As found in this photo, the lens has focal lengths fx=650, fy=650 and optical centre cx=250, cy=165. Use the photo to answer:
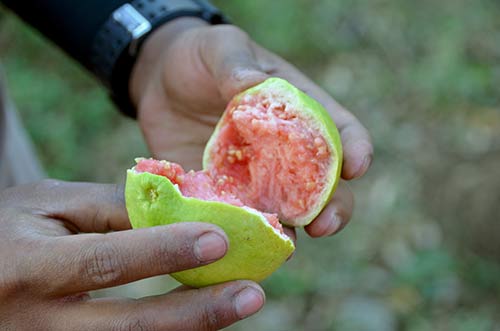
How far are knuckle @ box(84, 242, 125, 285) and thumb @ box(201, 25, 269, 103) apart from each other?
733mm

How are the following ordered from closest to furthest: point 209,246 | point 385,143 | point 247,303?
1. point 209,246
2. point 247,303
3. point 385,143

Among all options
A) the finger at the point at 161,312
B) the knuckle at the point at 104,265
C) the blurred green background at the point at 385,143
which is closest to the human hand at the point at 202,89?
the finger at the point at 161,312

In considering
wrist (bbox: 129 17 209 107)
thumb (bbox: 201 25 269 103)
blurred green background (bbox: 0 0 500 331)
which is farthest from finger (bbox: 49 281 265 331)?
blurred green background (bbox: 0 0 500 331)

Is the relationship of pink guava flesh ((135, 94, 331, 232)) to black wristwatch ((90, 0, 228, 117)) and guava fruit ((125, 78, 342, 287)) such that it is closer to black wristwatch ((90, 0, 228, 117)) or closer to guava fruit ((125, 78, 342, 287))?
guava fruit ((125, 78, 342, 287))

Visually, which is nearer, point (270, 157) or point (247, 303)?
point (247, 303)

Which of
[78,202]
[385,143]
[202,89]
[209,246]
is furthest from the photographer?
[385,143]

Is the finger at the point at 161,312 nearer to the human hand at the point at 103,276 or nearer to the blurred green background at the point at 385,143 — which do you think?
the human hand at the point at 103,276

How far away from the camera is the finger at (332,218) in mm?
1941

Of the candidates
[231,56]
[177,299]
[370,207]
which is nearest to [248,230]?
[177,299]

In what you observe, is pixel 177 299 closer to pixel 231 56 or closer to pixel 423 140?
pixel 231 56

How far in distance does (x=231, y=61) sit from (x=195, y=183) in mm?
456

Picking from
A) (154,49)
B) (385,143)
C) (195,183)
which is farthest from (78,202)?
(385,143)

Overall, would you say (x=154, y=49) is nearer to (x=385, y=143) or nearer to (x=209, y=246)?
(x=209, y=246)

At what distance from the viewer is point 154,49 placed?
253cm
